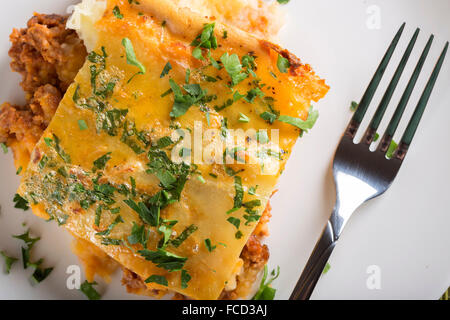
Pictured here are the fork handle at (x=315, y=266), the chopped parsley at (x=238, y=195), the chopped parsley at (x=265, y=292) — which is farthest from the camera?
the chopped parsley at (x=265, y=292)

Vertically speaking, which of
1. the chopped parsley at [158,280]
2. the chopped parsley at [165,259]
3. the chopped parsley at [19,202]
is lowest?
the chopped parsley at [19,202]

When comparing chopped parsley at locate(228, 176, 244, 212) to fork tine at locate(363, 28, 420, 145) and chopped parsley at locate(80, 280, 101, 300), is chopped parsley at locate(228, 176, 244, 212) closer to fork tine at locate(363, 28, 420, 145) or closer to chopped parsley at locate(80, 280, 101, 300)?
fork tine at locate(363, 28, 420, 145)

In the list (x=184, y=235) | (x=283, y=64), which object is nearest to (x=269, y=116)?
(x=283, y=64)

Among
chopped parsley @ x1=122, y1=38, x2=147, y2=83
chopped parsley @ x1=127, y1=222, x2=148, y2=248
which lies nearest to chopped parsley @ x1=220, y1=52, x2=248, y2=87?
chopped parsley @ x1=122, y1=38, x2=147, y2=83

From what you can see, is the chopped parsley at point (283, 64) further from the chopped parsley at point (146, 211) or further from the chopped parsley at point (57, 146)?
the chopped parsley at point (57, 146)

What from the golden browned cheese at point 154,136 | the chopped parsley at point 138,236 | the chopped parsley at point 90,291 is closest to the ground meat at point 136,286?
the chopped parsley at point 90,291
